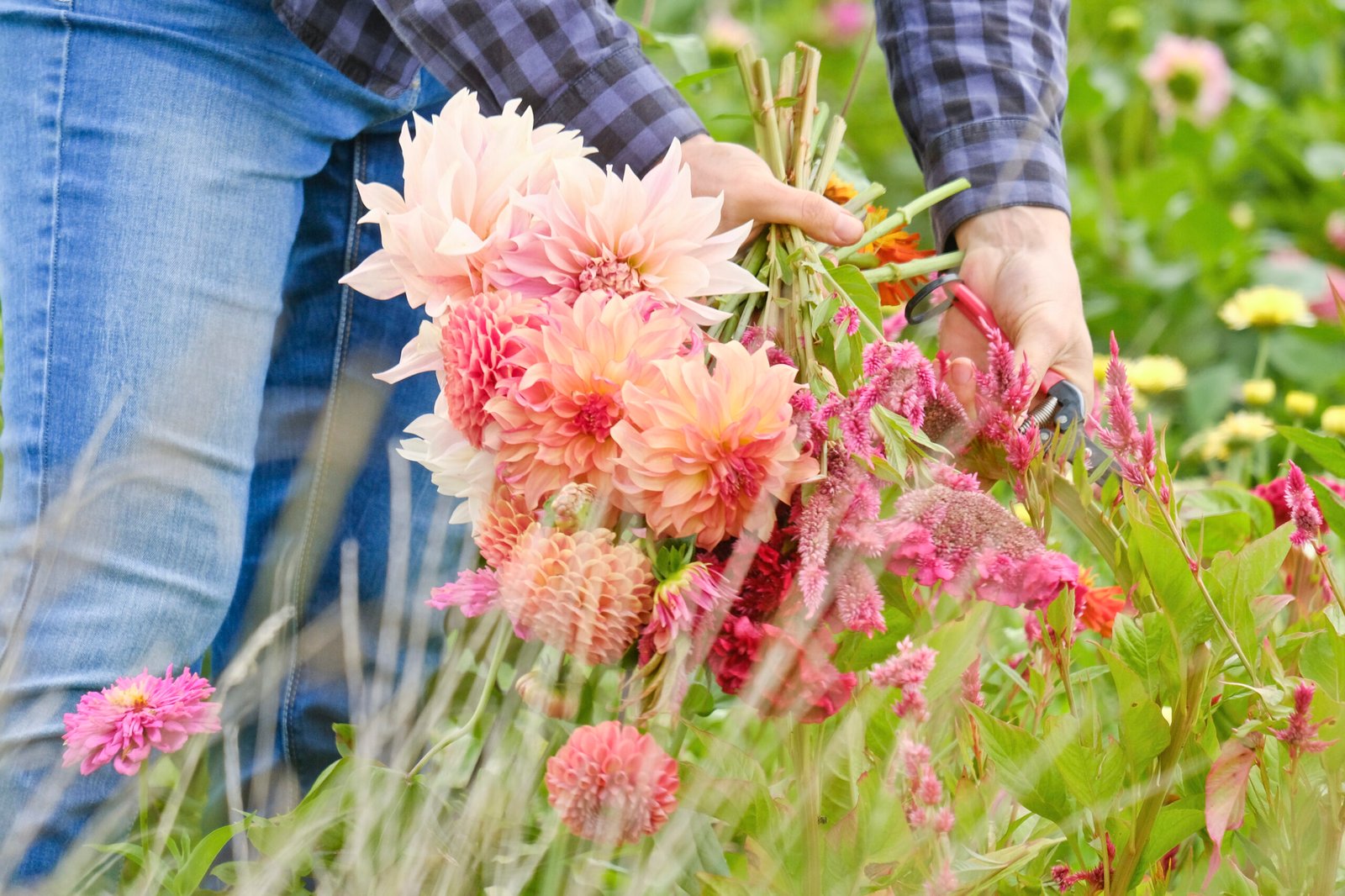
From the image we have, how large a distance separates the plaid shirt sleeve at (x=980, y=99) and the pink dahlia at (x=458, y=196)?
0.37 meters

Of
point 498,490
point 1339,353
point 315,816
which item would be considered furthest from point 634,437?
point 1339,353

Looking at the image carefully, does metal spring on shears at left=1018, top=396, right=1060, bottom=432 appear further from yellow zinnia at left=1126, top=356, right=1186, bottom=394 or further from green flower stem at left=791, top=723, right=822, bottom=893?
yellow zinnia at left=1126, top=356, right=1186, bottom=394

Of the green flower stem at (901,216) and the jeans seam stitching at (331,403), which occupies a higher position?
the green flower stem at (901,216)

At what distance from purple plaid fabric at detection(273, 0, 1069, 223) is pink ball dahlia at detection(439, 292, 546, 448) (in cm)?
22

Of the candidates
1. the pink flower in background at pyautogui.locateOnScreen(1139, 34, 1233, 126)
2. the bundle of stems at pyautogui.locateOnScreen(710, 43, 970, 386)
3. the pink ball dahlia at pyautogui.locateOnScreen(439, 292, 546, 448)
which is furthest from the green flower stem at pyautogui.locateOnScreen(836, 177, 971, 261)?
the pink flower in background at pyautogui.locateOnScreen(1139, 34, 1233, 126)

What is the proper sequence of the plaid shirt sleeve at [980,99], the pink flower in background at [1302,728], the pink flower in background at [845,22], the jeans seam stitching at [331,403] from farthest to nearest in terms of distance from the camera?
the pink flower in background at [845,22] < the jeans seam stitching at [331,403] < the plaid shirt sleeve at [980,99] < the pink flower in background at [1302,728]

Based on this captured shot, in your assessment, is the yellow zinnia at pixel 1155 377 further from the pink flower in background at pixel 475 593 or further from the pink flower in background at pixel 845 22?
the pink flower in background at pixel 845 22

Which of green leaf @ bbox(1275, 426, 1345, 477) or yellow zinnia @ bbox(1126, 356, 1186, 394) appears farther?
yellow zinnia @ bbox(1126, 356, 1186, 394)

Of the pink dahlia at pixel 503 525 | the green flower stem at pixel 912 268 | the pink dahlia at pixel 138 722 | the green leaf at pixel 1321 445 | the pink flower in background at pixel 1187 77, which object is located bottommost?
the pink dahlia at pixel 138 722

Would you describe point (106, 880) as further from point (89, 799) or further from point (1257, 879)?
point (1257, 879)

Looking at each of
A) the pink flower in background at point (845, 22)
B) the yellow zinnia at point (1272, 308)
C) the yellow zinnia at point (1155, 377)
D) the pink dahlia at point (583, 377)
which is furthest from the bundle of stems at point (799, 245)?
the pink flower in background at point (845, 22)

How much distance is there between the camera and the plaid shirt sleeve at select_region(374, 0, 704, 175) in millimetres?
726

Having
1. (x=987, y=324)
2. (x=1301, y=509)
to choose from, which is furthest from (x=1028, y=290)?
(x=1301, y=509)

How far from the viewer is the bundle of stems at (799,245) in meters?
0.64
